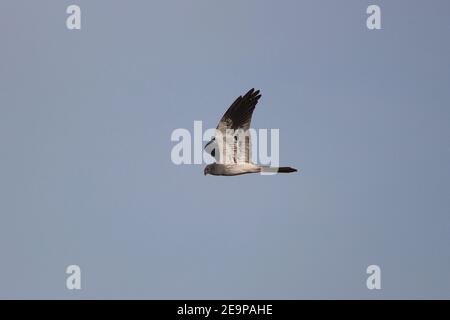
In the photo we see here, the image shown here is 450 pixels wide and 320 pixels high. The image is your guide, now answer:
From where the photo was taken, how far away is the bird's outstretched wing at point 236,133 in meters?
21.5

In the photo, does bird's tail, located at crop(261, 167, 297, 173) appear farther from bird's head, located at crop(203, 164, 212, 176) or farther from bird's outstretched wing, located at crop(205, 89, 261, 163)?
bird's head, located at crop(203, 164, 212, 176)

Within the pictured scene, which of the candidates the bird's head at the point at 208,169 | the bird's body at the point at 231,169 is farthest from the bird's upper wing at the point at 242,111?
the bird's head at the point at 208,169

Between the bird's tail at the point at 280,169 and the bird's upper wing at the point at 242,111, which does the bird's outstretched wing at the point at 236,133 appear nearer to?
the bird's upper wing at the point at 242,111

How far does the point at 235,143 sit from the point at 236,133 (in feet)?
1.08

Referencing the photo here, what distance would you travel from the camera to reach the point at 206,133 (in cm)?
2286

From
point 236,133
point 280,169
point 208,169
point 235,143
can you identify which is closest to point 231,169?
point 208,169

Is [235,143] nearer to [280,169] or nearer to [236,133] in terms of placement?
[236,133]

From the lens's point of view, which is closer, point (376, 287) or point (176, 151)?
point (176, 151)

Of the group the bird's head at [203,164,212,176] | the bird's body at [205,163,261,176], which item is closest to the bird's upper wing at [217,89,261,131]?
the bird's body at [205,163,261,176]

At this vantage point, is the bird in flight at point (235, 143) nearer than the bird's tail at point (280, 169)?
No

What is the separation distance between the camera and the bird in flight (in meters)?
21.5
